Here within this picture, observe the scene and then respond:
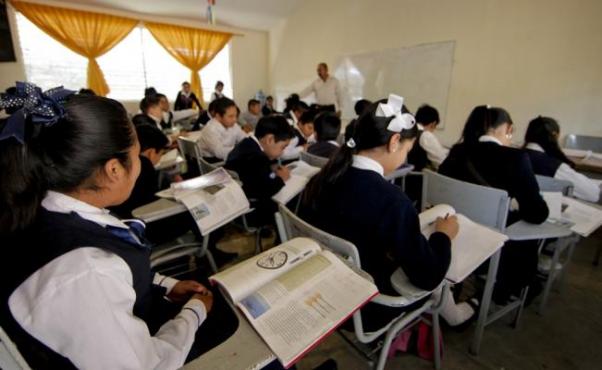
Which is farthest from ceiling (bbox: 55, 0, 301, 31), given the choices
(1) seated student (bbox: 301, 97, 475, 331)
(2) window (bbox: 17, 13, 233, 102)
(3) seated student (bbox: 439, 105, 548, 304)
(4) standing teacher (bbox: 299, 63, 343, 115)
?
(1) seated student (bbox: 301, 97, 475, 331)

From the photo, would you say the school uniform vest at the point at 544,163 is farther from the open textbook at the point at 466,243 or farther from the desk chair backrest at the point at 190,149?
the desk chair backrest at the point at 190,149

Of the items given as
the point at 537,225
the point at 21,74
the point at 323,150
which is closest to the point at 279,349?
the point at 537,225

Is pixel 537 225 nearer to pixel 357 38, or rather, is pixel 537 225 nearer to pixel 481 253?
pixel 481 253

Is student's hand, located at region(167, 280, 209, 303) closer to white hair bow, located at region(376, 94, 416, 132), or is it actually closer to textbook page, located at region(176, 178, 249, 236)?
textbook page, located at region(176, 178, 249, 236)

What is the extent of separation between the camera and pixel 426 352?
1.45m

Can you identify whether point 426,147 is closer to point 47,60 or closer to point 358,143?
point 358,143

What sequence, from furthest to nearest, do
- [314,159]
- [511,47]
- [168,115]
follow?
[168,115] < [511,47] < [314,159]

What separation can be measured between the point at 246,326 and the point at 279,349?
10 cm

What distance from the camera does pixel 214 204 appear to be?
1446mm

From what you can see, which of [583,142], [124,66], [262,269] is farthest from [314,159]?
[124,66]

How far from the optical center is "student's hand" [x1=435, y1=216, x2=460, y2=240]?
1014 mm

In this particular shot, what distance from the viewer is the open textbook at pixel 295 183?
5.58 feet

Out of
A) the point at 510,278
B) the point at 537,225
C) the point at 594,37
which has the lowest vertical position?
the point at 510,278

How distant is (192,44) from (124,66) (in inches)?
58.2
